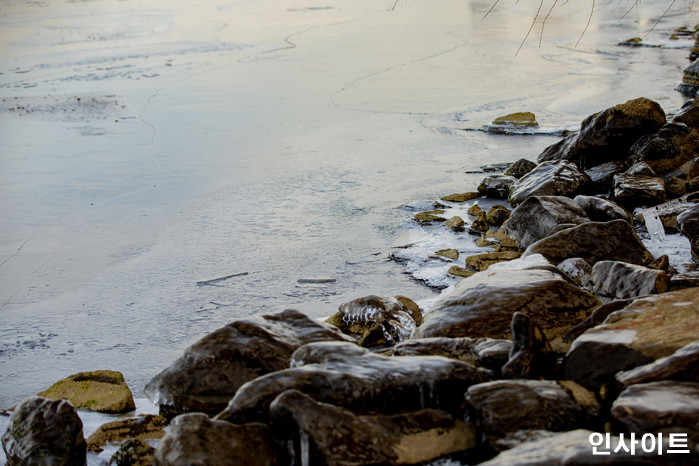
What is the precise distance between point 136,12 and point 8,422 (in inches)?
836

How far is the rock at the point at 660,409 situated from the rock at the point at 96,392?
2.30m

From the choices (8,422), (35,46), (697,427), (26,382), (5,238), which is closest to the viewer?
(697,427)

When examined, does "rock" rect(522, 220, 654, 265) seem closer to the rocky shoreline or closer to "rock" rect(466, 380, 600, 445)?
the rocky shoreline

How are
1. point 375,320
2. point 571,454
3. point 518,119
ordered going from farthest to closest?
point 518,119 → point 375,320 → point 571,454

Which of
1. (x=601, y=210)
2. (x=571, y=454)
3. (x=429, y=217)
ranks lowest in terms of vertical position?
(x=429, y=217)

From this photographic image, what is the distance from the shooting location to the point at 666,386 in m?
2.54

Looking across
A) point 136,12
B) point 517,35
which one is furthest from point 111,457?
point 136,12

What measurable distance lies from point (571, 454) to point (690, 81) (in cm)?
1036

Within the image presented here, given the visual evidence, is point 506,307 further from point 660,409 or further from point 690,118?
point 690,118

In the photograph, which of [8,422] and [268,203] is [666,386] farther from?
[268,203]

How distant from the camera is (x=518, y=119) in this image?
9.20 meters

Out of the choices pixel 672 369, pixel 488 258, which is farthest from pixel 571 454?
pixel 488 258

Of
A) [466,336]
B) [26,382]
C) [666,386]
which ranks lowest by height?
[26,382]

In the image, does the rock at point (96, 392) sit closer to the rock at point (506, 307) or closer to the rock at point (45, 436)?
the rock at point (45, 436)
